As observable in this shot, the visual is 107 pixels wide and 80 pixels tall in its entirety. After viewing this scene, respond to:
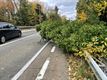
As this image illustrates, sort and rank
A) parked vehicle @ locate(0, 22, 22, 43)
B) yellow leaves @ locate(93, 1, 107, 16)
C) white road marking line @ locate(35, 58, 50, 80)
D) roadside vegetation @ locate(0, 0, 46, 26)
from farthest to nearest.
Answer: roadside vegetation @ locate(0, 0, 46, 26), parked vehicle @ locate(0, 22, 22, 43), yellow leaves @ locate(93, 1, 107, 16), white road marking line @ locate(35, 58, 50, 80)

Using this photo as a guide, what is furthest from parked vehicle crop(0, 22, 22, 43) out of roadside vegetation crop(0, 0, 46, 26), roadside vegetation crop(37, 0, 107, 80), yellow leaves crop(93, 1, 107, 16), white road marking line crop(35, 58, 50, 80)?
roadside vegetation crop(0, 0, 46, 26)

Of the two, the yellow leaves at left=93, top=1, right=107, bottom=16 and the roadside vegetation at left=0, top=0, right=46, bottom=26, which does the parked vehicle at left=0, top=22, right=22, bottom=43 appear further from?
the roadside vegetation at left=0, top=0, right=46, bottom=26

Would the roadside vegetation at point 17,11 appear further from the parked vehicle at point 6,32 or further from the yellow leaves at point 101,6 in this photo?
the yellow leaves at point 101,6

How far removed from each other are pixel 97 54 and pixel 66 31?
5.16 metres

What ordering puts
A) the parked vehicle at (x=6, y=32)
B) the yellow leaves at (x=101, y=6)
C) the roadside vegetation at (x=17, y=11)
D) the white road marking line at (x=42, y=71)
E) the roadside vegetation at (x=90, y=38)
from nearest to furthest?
the white road marking line at (x=42, y=71) < the roadside vegetation at (x=90, y=38) < the yellow leaves at (x=101, y=6) < the parked vehicle at (x=6, y=32) < the roadside vegetation at (x=17, y=11)

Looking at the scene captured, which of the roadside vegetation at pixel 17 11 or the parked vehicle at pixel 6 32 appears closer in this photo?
the parked vehicle at pixel 6 32

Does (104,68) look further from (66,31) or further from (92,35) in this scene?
(66,31)

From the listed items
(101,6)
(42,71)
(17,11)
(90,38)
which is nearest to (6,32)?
(101,6)

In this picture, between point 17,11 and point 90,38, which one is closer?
point 90,38

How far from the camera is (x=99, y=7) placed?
12711 millimetres

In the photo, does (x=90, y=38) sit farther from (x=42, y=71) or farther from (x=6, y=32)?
(x=6, y=32)

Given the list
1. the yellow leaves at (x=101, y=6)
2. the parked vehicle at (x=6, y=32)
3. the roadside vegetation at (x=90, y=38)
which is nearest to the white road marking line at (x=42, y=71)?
the roadside vegetation at (x=90, y=38)

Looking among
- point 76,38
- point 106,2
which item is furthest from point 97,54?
point 106,2

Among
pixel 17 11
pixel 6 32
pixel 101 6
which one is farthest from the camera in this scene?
pixel 17 11
